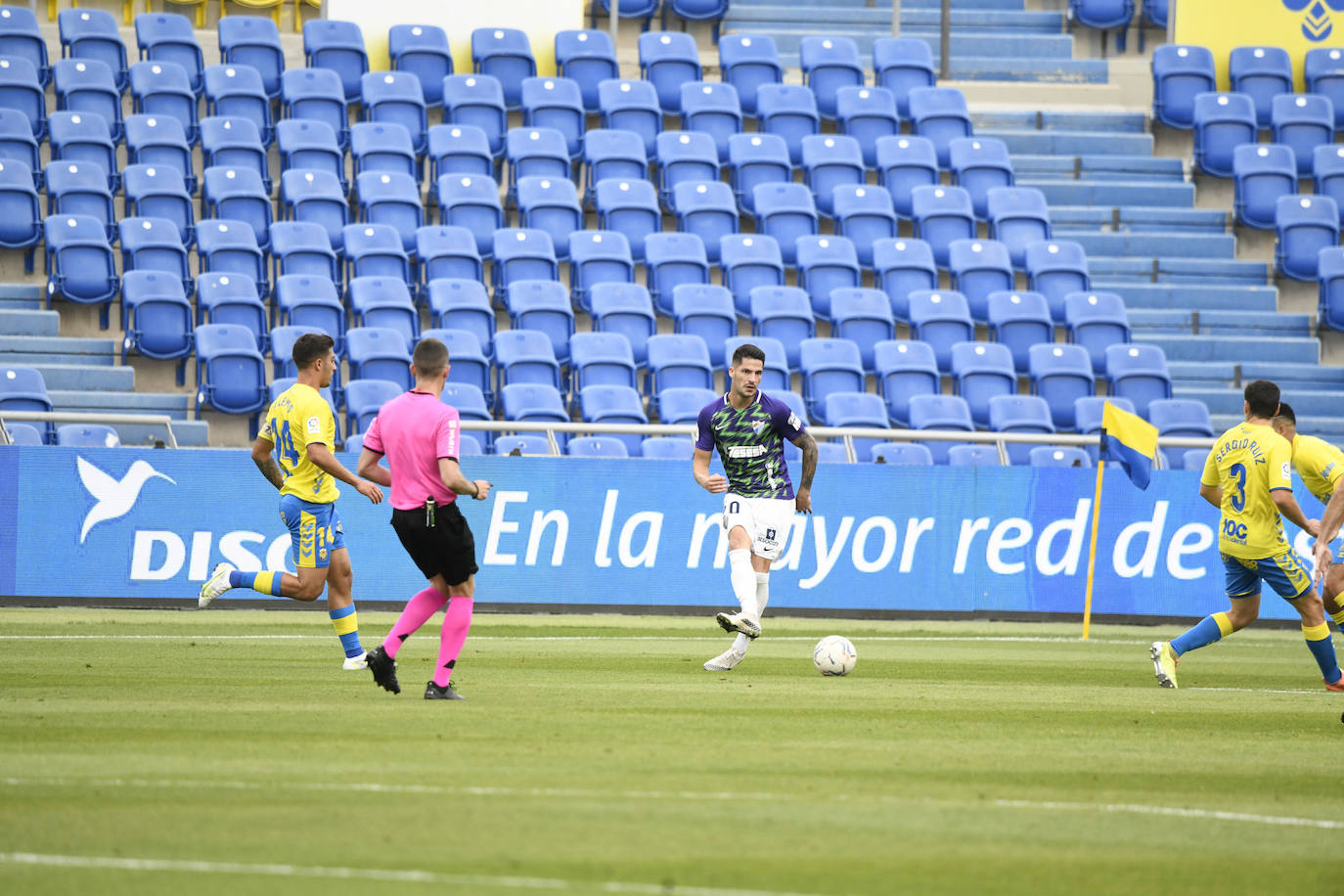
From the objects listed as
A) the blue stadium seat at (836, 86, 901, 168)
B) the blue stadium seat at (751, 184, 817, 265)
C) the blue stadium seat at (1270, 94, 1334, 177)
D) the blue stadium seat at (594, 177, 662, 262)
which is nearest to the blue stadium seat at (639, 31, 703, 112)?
the blue stadium seat at (836, 86, 901, 168)

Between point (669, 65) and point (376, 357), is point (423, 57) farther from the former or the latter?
point (376, 357)

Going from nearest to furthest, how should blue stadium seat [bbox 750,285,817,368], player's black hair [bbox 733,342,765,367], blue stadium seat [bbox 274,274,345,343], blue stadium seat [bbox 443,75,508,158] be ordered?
1. player's black hair [bbox 733,342,765,367]
2. blue stadium seat [bbox 274,274,345,343]
3. blue stadium seat [bbox 750,285,817,368]
4. blue stadium seat [bbox 443,75,508,158]

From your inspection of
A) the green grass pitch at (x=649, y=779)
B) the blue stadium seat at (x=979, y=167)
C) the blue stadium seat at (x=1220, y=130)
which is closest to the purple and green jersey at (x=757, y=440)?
the green grass pitch at (x=649, y=779)

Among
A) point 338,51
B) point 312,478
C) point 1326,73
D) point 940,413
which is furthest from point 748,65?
point 312,478

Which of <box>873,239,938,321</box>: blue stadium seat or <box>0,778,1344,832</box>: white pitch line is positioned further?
<box>873,239,938,321</box>: blue stadium seat

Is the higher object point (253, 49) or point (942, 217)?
point (253, 49)

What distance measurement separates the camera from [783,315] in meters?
21.7

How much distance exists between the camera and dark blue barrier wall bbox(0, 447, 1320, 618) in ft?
55.9

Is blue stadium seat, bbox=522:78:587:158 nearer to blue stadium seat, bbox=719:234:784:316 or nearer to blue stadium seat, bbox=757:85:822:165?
blue stadium seat, bbox=757:85:822:165

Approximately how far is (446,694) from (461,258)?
1273 cm

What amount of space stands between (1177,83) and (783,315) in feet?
31.3

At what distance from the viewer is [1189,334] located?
24.5m

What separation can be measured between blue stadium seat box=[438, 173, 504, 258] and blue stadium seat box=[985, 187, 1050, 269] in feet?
24.9

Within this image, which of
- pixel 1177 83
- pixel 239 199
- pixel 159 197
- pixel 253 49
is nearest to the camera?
pixel 159 197
